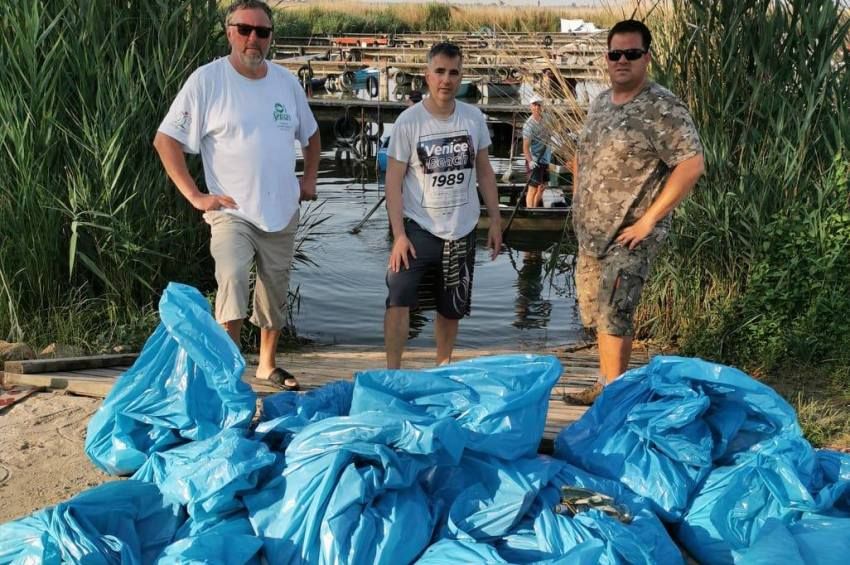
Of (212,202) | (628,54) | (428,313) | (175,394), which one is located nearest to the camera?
(175,394)

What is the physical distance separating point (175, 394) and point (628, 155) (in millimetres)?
2312

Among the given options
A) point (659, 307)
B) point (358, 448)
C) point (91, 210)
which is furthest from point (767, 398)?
point (91, 210)

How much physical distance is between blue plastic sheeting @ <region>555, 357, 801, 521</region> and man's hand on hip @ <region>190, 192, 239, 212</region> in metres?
1.93

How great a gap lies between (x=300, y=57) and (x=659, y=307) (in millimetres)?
27450

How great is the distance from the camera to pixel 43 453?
3.97m

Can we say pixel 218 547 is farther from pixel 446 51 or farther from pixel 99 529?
pixel 446 51

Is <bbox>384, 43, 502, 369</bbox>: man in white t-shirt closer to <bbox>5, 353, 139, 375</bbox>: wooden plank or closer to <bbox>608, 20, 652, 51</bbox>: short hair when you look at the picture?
<bbox>608, 20, 652, 51</bbox>: short hair

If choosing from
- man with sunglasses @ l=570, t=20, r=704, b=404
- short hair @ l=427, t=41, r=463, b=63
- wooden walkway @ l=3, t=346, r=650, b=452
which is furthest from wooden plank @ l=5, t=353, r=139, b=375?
man with sunglasses @ l=570, t=20, r=704, b=404

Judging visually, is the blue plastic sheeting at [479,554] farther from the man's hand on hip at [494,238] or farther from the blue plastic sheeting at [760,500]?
the man's hand on hip at [494,238]

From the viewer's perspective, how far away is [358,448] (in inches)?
124

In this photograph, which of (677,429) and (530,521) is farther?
(677,429)

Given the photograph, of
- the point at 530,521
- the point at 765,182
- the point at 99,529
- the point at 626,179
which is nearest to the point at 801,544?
the point at 530,521

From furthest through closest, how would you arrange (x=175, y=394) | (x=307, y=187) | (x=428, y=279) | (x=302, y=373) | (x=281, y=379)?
(x=302, y=373)
(x=307, y=187)
(x=428, y=279)
(x=281, y=379)
(x=175, y=394)

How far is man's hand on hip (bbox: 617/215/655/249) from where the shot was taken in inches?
169
